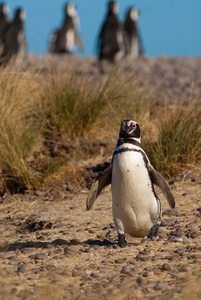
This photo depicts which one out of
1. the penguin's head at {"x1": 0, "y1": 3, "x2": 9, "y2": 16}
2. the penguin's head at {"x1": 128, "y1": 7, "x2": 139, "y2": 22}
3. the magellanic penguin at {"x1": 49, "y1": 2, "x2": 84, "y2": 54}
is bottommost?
the magellanic penguin at {"x1": 49, "y1": 2, "x2": 84, "y2": 54}

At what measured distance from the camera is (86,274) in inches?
131

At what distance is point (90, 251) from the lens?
3.82 metres

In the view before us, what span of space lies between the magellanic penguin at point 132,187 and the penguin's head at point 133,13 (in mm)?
21611

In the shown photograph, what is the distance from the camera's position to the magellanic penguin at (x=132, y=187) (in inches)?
151

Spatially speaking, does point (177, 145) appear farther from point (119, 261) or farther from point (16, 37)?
point (16, 37)

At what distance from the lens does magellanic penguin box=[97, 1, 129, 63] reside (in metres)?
20.2

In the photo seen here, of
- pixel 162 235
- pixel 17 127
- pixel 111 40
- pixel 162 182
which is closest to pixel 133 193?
pixel 162 182

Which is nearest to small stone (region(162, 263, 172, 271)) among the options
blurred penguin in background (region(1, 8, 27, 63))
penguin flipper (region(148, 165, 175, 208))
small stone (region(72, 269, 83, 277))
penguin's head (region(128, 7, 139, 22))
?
small stone (region(72, 269, 83, 277))

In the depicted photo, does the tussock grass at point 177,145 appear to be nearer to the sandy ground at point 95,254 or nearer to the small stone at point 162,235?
the sandy ground at point 95,254

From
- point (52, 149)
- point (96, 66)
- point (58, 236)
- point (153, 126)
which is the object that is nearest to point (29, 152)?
point (52, 149)

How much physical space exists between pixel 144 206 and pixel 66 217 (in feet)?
3.87

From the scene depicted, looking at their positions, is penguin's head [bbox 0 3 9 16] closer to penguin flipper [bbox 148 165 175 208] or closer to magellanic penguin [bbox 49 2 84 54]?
magellanic penguin [bbox 49 2 84 54]

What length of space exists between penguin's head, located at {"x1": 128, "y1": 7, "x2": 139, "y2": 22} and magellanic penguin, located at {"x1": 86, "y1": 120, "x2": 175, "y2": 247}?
21611 mm

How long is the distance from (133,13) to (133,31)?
127cm
